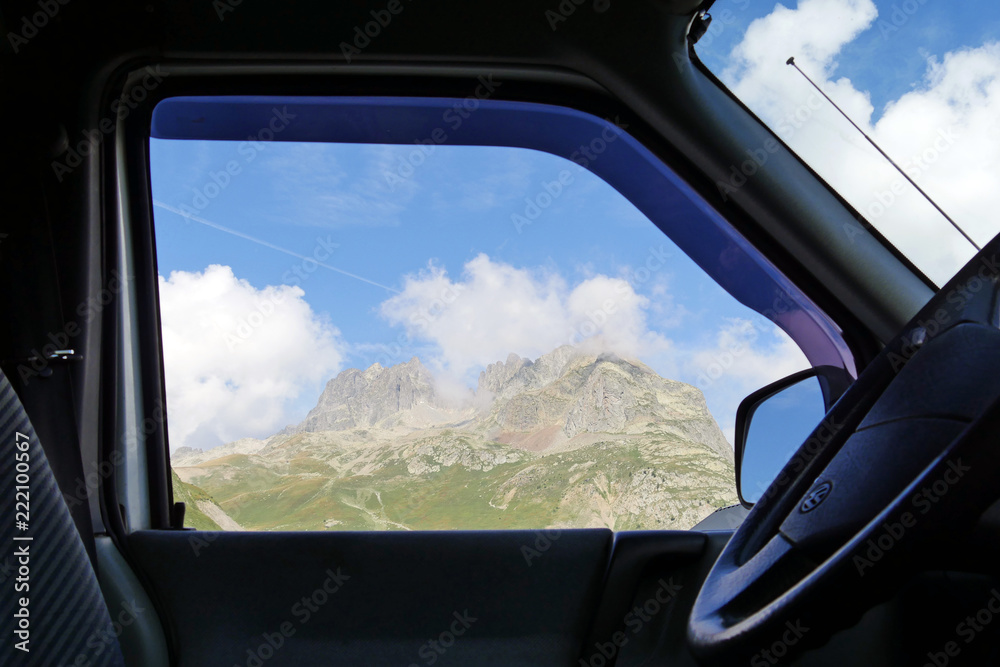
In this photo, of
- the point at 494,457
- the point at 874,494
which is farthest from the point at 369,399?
the point at 874,494

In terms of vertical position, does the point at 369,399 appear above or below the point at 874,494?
above

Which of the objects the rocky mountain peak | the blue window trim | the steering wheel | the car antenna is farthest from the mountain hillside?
the steering wheel

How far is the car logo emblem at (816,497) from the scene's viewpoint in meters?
0.69

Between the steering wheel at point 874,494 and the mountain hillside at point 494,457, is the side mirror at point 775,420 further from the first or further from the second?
the steering wheel at point 874,494

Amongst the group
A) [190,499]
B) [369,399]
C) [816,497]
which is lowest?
[816,497]

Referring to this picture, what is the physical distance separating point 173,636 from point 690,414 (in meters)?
1.55

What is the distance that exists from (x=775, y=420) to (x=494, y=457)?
1.15 metres

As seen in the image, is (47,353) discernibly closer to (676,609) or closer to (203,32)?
(203,32)

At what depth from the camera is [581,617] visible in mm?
1475

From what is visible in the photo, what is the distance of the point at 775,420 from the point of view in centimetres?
163

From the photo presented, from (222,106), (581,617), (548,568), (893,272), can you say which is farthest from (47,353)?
(893,272)

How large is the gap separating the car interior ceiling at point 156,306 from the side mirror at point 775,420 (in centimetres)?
14

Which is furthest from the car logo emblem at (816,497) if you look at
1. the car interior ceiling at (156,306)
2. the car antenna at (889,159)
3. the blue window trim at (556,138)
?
the blue window trim at (556,138)

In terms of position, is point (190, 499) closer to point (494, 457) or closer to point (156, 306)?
point (156, 306)
